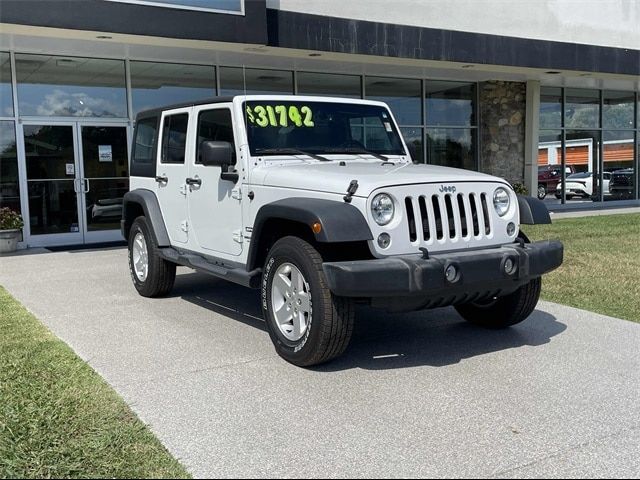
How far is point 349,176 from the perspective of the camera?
459 centimetres

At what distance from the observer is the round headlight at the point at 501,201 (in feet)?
16.2

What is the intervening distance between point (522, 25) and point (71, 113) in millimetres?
10051

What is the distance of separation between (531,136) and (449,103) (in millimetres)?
2410

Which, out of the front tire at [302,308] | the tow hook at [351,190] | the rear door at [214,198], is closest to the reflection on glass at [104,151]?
the rear door at [214,198]

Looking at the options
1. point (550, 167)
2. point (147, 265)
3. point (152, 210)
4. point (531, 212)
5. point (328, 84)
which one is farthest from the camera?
point (550, 167)

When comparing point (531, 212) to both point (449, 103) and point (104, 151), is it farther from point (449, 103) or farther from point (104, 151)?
point (449, 103)

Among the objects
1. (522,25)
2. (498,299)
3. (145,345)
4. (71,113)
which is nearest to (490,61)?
(522,25)

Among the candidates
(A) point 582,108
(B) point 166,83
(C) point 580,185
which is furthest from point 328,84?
(C) point 580,185

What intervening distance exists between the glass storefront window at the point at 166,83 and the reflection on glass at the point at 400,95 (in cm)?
418

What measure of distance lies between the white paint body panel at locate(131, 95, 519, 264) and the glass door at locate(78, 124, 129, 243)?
260 inches

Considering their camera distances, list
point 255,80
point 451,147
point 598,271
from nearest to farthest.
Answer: point 598,271 < point 255,80 < point 451,147

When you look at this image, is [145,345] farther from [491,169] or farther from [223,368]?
[491,169]

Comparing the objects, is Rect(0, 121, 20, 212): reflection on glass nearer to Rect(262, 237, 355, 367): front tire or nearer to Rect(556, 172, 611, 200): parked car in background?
Rect(262, 237, 355, 367): front tire

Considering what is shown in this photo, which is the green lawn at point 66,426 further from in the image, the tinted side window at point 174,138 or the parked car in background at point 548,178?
the parked car in background at point 548,178
